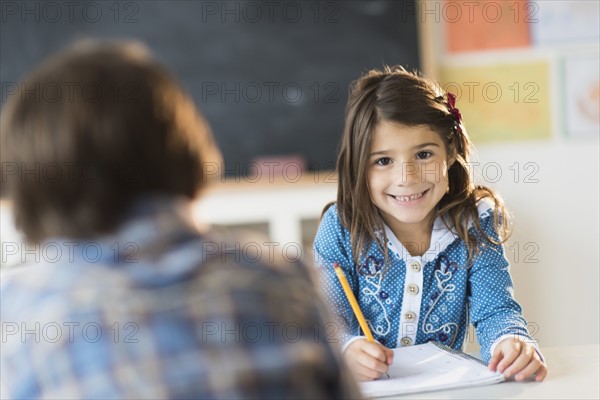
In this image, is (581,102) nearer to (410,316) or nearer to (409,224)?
(409,224)

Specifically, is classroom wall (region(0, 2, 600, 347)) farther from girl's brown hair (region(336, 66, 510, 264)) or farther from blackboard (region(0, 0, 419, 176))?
girl's brown hair (region(336, 66, 510, 264))

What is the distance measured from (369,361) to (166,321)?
63 centimetres

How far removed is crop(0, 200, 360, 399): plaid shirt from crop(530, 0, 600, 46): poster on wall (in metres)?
2.73

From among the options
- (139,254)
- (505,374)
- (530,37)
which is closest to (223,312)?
(139,254)

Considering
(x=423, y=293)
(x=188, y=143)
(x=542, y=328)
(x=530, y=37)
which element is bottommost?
(x=542, y=328)

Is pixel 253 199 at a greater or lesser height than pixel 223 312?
lesser

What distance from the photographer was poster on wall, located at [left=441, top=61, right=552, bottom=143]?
3.22 metres

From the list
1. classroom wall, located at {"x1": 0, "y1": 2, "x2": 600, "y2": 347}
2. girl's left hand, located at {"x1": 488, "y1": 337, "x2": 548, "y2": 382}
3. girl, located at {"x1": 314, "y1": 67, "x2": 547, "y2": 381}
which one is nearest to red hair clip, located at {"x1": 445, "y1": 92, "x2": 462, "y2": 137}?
girl, located at {"x1": 314, "y1": 67, "x2": 547, "y2": 381}

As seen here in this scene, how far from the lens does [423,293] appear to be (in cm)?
169

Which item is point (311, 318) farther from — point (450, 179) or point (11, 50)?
point (11, 50)

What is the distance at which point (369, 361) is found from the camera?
4.07 ft

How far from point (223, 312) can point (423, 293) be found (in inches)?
42.0

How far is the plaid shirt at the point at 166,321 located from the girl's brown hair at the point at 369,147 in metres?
0.97

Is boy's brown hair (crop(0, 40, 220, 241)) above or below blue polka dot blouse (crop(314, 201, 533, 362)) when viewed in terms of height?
above
